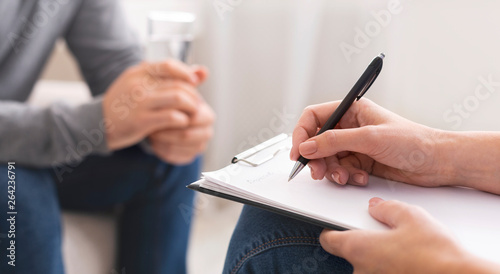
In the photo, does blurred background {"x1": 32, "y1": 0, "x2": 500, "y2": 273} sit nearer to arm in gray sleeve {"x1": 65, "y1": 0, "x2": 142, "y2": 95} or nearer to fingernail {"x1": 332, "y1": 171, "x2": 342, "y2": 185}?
arm in gray sleeve {"x1": 65, "y1": 0, "x2": 142, "y2": 95}

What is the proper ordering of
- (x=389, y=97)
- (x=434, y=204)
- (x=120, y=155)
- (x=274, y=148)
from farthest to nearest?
(x=389, y=97)
(x=120, y=155)
(x=274, y=148)
(x=434, y=204)

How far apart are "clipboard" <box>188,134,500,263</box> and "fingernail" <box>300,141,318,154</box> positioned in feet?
0.13

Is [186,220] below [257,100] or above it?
below

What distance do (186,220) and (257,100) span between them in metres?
0.63

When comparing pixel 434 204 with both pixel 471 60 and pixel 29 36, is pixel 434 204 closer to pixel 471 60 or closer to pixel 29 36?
pixel 471 60

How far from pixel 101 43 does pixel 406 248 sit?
2.96 feet

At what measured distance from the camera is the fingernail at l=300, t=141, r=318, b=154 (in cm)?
46

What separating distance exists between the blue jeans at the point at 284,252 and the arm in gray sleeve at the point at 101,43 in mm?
698

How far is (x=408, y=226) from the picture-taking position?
1.18ft

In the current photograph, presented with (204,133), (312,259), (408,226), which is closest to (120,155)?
(204,133)

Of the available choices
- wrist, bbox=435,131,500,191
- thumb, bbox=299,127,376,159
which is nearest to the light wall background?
wrist, bbox=435,131,500,191

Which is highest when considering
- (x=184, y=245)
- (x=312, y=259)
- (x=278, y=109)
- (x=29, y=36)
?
(x=29, y=36)

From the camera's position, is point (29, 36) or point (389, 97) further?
point (389, 97)

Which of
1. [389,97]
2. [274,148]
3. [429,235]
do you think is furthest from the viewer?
[389,97]
